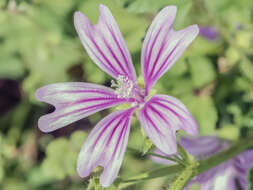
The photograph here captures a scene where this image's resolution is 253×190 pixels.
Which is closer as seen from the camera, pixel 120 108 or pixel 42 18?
pixel 120 108

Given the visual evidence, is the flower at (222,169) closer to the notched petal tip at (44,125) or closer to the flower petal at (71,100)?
the flower petal at (71,100)

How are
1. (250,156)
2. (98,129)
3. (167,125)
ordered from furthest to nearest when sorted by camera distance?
(250,156)
(98,129)
(167,125)

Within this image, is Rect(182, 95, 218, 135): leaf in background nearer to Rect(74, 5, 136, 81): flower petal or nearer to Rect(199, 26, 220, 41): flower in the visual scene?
Rect(199, 26, 220, 41): flower

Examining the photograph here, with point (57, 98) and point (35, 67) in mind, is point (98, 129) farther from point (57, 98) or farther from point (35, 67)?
point (35, 67)

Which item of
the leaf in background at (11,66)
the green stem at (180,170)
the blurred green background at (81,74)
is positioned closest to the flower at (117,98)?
the green stem at (180,170)

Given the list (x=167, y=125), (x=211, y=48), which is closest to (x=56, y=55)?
(x=211, y=48)

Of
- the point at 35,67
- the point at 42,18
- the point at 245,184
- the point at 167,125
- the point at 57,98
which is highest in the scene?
the point at 42,18

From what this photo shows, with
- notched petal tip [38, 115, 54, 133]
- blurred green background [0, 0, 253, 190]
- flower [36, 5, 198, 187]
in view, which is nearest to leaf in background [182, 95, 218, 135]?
blurred green background [0, 0, 253, 190]
